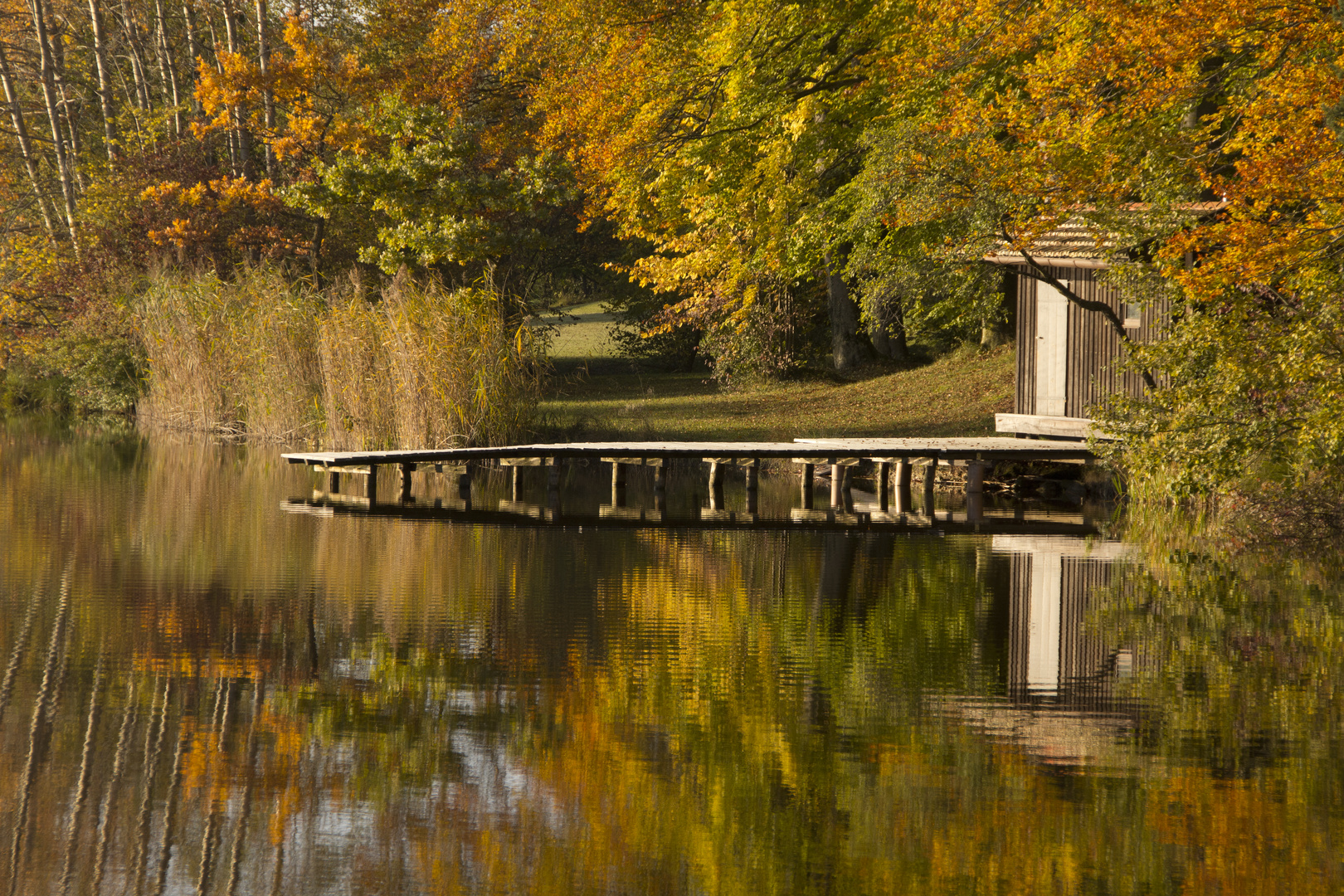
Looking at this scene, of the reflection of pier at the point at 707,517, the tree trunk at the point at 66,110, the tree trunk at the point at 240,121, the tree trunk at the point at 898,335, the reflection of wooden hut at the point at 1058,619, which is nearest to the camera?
the reflection of wooden hut at the point at 1058,619

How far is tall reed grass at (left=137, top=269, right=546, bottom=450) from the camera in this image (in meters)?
20.4

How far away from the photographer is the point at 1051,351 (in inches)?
869

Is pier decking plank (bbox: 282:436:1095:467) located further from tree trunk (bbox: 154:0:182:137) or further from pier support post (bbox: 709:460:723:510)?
tree trunk (bbox: 154:0:182:137)

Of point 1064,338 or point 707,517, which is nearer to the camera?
point 707,517

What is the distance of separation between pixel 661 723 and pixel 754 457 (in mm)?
11903

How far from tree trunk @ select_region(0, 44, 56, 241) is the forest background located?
0.96 feet

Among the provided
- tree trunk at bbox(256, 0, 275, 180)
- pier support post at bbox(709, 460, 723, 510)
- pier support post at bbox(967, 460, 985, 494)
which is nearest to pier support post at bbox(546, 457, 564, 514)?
pier support post at bbox(709, 460, 723, 510)

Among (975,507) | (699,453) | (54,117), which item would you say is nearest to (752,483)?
(699,453)

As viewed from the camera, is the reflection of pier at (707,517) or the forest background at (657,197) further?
the reflection of pier at (707,517)

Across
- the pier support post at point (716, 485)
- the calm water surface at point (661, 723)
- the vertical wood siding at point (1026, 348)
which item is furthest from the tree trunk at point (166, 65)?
the calm water surface at point (661, 723)

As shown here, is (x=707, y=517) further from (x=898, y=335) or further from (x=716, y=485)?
(x=898, y=335)

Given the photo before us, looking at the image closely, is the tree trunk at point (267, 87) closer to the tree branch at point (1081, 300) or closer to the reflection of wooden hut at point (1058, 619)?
the tree branch at point (1081, 300)

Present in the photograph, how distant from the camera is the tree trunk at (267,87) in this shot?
32.1 meters

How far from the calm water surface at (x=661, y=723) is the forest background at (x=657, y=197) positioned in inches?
141
